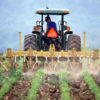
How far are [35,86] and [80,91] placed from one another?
172 cm

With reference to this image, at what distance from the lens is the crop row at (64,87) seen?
35.5 feet

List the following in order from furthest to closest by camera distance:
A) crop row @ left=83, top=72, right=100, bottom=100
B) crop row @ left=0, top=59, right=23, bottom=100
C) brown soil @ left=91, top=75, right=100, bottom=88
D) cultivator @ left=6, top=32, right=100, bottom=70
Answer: cultivator @ left=6, top=32, right=100, bottom=70 < brown soil @ left=91, top=75, right=100, bottom=88 < crop row @ left=0, top=59, right=23, bottom=100 < crop row @ left=83, top=72, right=100, bottom=100

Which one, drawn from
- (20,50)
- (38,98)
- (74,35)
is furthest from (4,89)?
(74,35)

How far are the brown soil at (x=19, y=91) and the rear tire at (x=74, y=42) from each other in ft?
13.6

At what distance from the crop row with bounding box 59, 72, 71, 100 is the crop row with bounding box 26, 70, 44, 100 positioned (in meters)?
0.89

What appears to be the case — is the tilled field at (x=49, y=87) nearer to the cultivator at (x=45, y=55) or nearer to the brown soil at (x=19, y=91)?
the brown soil at (x=19, y=91)

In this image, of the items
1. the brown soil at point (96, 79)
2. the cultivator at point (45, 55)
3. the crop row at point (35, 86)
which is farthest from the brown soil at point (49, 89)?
the cultivator at point (45, 55)

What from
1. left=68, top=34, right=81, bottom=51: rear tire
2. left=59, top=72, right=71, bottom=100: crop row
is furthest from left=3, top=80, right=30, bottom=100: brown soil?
left=68, top=34, right=81, bottom=51: rear tire

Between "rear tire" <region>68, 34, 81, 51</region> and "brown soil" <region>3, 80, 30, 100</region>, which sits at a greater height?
"rear tire" <region>68, 34, 81, 51</region>

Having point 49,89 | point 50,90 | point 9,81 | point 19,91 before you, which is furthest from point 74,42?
point 19,91

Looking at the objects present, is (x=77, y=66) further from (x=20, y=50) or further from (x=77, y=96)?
(x=77, y=96)

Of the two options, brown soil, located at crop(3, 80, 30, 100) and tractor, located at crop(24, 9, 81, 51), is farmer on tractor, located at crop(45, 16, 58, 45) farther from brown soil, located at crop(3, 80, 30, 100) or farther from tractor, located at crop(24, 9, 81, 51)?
brown soil, located at crop(3, 80, 30, 100)

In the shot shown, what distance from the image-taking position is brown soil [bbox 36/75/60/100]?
11.1 meters

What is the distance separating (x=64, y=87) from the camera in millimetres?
11828
